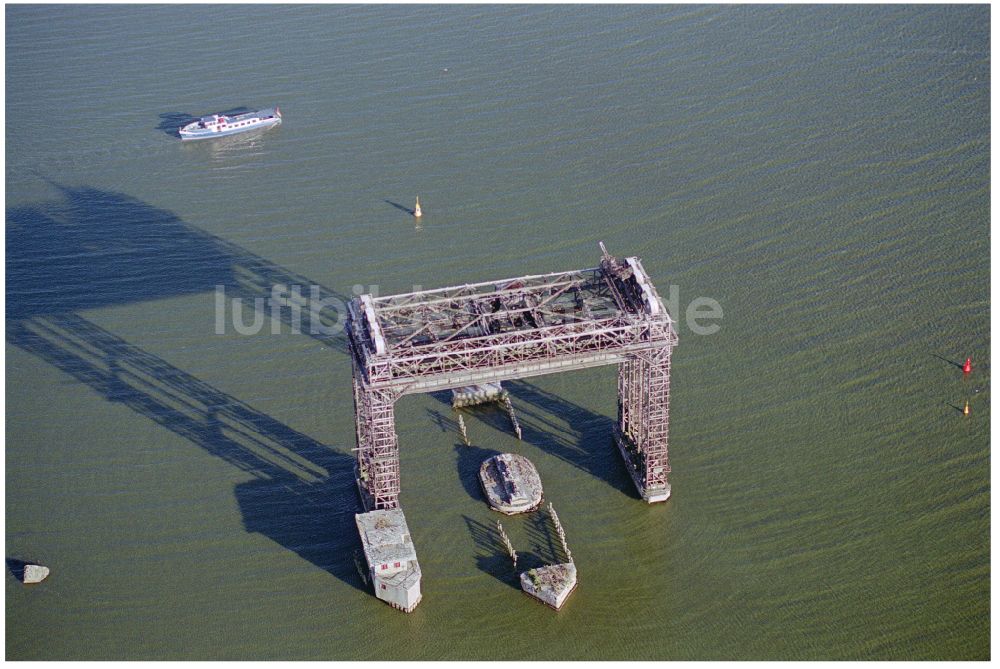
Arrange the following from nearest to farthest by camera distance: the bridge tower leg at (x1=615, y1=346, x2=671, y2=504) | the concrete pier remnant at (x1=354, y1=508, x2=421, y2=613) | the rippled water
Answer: the concrete pier remnant at (x1=354, y1=508, x2=421, y2=613)
the rippled water
the bridge tower leg at (x1=615, y1=346, x2=671, y2=504)

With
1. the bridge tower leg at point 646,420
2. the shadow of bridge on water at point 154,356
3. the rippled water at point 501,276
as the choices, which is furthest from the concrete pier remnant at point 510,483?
the shadow of bridge on water at point 154,356

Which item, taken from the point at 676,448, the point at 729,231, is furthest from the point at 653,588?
the point at 729,231

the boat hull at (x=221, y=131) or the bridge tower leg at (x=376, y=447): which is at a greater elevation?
the boat hull at (x=221, y=131)

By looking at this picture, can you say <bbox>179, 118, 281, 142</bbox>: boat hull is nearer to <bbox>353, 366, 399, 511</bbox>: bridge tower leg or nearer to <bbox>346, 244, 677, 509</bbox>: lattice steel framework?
<bbox>346, 244, 677, 509</bbox>: lattice steel framework

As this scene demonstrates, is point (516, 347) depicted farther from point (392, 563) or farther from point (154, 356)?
point (154, 356)

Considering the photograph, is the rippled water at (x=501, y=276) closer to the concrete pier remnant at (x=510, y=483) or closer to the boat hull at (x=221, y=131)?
the boat hull at (x=221, y=131)

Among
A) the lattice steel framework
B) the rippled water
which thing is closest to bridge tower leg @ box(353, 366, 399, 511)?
the lattice steel framework
